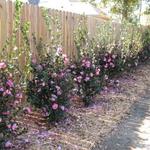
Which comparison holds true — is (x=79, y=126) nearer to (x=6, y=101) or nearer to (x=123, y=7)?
(x=6, y=101)

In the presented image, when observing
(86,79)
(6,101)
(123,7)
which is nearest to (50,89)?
(6,101)

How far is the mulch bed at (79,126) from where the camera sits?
6.21m

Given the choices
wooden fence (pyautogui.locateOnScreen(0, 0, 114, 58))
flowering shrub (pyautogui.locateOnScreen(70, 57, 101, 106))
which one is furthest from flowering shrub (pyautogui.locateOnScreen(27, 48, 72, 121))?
flowering shrub (pyautogui.locateOnScreen(70, 57, 101, 106))

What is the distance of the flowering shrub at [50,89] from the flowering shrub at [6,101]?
158 cm

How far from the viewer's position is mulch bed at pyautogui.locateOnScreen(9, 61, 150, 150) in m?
6.21

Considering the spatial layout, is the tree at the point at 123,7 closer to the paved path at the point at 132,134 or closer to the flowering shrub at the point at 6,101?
the paved path at the point at 132,134

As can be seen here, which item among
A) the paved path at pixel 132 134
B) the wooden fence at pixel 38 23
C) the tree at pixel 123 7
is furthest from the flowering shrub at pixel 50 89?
the tree at pixel 123 7

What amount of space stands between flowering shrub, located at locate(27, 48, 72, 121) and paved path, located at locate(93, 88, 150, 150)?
2.92 ft

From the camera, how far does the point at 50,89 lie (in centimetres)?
699

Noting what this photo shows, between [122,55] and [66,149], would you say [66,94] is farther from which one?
[122,55]

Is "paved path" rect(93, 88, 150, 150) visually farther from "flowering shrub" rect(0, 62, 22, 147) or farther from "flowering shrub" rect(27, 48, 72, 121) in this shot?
"flowering shrub" rect(0, 62, 22, 147)

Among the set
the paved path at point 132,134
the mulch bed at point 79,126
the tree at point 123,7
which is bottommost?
the paved path at point 132,134

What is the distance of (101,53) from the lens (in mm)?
11172

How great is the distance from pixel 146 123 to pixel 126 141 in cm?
155
